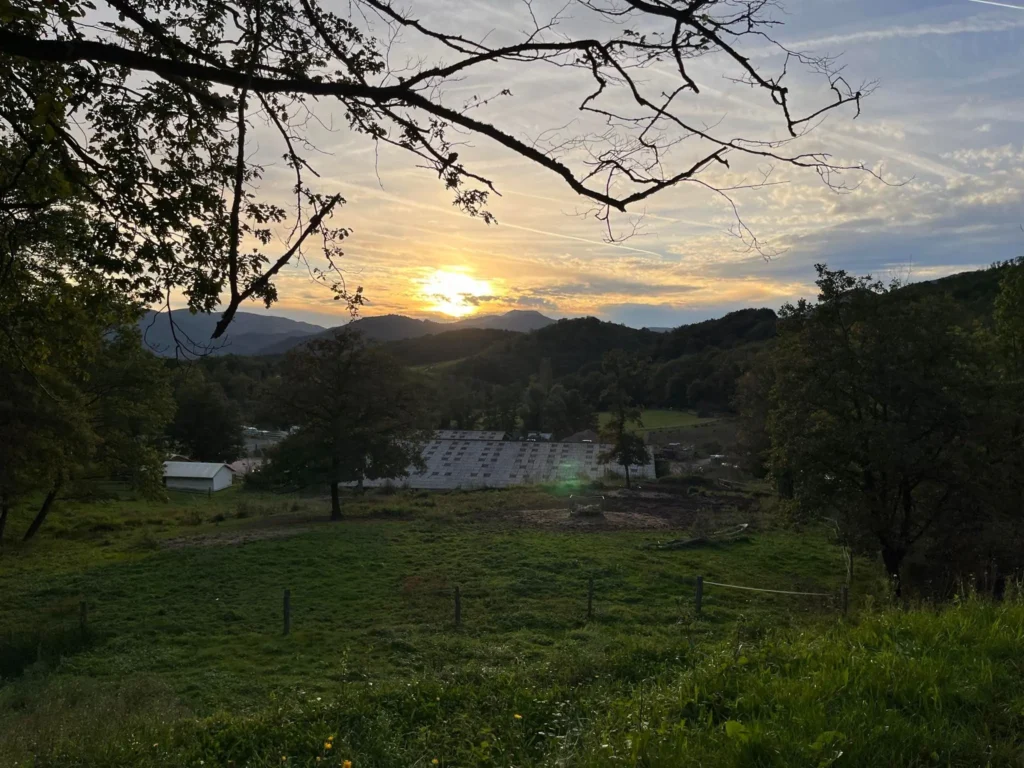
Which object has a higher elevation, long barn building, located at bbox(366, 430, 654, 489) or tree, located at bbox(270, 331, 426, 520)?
tree, located at bbox(270, 331, 426, 520)

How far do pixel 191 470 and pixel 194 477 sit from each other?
0.86 metres

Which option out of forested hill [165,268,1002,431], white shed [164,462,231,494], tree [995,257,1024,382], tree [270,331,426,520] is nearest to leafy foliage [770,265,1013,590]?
tree [995,257,1024,382]

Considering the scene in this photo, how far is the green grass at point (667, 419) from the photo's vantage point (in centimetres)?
7436

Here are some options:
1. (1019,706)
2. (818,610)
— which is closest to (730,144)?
(1019,706)

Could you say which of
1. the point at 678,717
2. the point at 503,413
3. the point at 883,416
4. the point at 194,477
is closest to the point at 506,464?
the point at 503,413

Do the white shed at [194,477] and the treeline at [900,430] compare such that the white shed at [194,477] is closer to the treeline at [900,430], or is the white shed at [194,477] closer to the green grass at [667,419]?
the green grass at [667,419]

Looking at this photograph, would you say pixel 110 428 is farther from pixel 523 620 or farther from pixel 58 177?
pixel 58 177

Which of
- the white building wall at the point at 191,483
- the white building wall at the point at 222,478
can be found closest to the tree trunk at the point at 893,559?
the white building wall at the point at 191,483

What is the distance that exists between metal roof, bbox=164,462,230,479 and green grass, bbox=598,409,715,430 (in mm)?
39877

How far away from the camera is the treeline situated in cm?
1402

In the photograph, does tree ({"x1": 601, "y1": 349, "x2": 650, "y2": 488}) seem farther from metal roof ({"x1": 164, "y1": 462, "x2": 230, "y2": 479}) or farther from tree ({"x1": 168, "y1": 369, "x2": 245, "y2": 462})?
tree ({"x1": 168, "y1": 369, "x2": 245, "y2": 462})

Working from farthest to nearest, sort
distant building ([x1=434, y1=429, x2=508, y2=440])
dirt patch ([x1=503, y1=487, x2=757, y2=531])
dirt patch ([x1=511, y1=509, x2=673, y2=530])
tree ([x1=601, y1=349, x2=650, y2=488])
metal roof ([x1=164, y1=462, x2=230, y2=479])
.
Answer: distant building ([x1=434, y1=429, x2=508, y2=440])
metal roof ([x1=164, y1=462, x2=230, y2=479])
tree ([x1=601, y1=349, x2=650, y2=488])
dirt patch ([x1=503, y1=487, x2=757, y2=531])
dirt patch ([x1=511, y1=509, x2=673, y2=530])

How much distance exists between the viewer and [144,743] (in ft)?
14.8

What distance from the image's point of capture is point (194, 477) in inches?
1873
